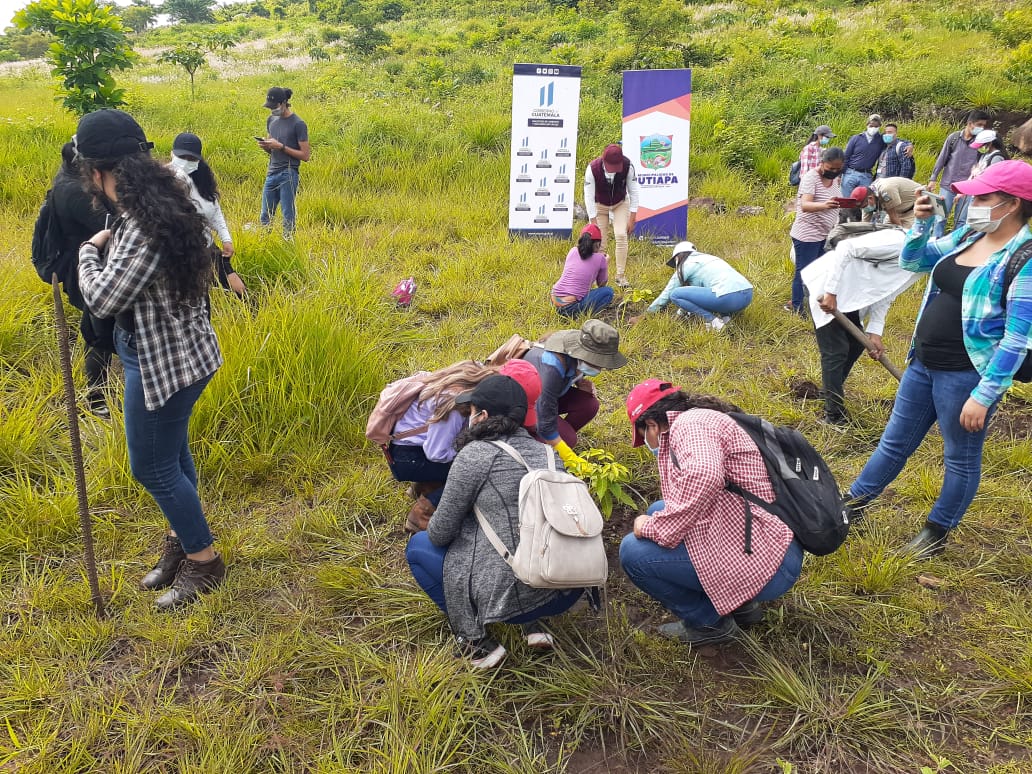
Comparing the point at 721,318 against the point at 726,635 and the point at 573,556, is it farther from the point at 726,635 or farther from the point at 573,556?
the point at 573,556

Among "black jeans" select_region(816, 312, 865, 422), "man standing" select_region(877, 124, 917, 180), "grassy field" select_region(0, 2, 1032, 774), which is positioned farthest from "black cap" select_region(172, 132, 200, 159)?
"man standing" select_region(877, 124, 917, 180)

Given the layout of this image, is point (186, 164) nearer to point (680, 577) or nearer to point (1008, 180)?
point (680, 577)

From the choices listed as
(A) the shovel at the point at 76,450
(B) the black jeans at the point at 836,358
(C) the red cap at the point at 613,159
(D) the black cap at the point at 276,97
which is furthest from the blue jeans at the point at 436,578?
(D) the black cap at the point at 276,97

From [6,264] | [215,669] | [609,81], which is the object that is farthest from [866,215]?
[609,81]

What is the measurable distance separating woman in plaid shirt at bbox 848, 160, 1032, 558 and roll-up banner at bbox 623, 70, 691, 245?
17.7 feet

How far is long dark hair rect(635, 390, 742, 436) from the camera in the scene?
2.55 m

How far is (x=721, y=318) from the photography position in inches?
228

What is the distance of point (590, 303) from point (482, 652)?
3798 millimetres

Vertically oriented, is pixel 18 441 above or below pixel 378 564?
above

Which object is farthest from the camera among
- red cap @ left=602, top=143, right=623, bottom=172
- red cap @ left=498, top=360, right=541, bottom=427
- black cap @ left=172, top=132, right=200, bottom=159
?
red cap @ left=602, top=143, right=623, bottom=172

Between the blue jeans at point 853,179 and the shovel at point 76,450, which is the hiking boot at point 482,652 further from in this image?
the blue jeans at point 853,179

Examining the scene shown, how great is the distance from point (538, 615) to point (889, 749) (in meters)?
1.24

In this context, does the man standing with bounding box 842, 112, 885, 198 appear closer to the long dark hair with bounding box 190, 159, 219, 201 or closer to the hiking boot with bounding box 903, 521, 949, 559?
the hiking boot with bounding box 903, 521, 949, 559

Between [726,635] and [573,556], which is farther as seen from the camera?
[726,635]
